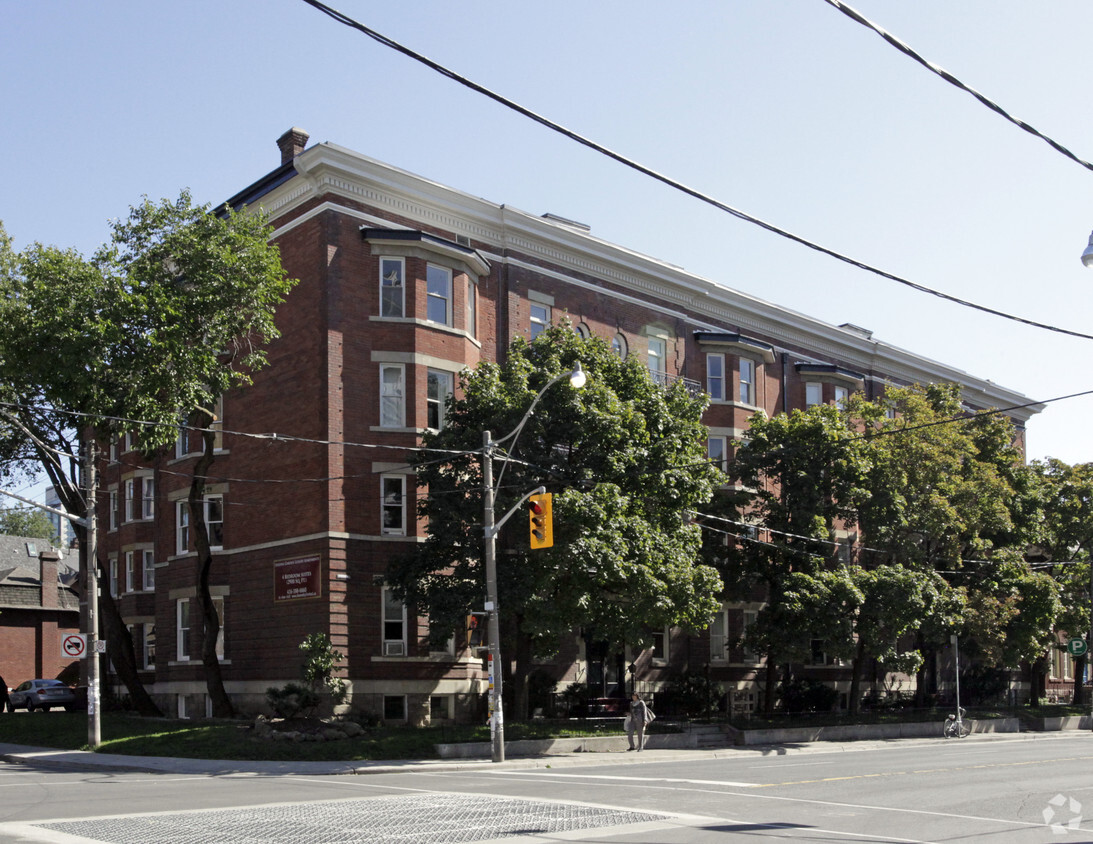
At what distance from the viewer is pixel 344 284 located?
111 feet

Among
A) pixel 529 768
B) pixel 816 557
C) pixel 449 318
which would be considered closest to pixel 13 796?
pixel 529 768

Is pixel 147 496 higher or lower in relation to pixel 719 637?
higher

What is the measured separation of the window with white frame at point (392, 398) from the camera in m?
34.2

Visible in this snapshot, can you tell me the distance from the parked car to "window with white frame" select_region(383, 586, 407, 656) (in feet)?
76.8

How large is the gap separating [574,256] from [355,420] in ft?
37.2

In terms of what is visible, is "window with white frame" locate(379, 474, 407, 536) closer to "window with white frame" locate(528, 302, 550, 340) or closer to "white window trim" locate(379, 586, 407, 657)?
"white window trim" locate(379, 586, 407, 657)

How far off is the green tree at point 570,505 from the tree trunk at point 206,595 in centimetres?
642

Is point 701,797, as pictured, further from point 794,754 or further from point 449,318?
point 449,318

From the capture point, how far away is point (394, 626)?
33219 mm

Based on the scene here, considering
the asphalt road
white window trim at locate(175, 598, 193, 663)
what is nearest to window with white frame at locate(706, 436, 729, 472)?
the asphalt road

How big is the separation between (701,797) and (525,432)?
47.7 feet

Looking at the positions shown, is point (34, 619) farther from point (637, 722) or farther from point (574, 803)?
point (574, 803)

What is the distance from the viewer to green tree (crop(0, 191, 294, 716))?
30312 mm

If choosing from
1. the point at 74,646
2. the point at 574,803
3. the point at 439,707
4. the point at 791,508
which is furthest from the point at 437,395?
the point at 574,803
